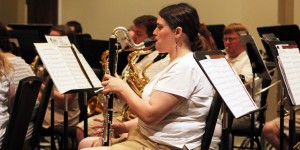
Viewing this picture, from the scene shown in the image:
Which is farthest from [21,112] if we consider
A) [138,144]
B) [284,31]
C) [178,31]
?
[284,31]

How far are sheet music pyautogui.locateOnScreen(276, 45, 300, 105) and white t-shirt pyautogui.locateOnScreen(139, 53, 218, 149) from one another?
0.49m

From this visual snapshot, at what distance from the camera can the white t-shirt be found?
8.71 ft

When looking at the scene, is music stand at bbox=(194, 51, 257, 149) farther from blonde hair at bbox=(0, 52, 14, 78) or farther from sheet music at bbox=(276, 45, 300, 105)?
blonde hair at bbox=(0, 52, 14, 78)

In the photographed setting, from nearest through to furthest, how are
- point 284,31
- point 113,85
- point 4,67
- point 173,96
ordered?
1. point 173,96
2. point 113,85
3. point 4,67
4. point 284,31

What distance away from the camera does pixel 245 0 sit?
22.7ft

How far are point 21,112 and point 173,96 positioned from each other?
2.66ft

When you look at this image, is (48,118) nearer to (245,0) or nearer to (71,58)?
(71,58)

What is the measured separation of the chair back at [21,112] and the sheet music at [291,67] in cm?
132

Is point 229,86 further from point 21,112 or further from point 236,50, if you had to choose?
point 236,50

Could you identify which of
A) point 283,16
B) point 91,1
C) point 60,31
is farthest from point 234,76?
point 91,1

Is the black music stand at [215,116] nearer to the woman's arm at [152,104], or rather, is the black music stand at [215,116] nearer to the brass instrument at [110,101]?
the woman's arm at [152,104]

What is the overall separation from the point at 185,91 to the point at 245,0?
453 centimetres

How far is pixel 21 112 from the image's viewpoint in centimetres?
283

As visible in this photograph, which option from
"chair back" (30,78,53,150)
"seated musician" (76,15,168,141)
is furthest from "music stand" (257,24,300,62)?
"chair back" (30,78,53,150)
